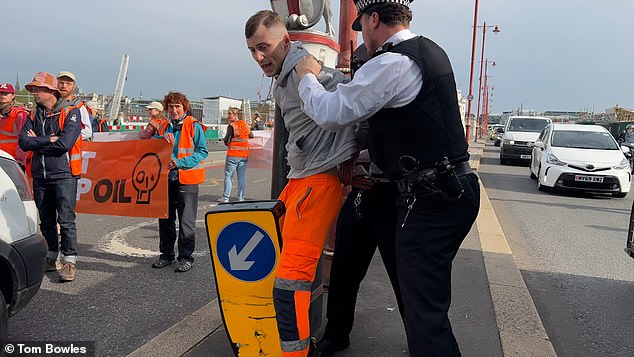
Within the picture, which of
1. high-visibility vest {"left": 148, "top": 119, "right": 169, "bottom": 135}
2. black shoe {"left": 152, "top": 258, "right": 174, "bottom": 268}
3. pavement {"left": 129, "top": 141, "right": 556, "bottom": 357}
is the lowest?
black shoe {"left": 152, "top": 258, "right": 174, "bottom": 268}

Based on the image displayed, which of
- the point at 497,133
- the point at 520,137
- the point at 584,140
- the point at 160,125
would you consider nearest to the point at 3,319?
the point at 160,125

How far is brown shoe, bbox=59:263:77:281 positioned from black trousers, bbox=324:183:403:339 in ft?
8.82

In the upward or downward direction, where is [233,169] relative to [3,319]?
upward

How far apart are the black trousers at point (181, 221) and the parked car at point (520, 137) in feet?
53.2

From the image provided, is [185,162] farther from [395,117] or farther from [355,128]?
[395,117]

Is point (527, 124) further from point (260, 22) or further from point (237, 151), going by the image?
point (260, 22)

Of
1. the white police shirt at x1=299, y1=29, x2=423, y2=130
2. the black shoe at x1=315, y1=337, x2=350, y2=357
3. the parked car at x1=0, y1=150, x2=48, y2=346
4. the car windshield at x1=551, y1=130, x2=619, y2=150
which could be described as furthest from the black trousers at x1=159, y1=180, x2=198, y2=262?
the car windshield at x1=551, y1=130, x2=619, y2=150

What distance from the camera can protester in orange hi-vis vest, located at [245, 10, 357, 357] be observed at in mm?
2453

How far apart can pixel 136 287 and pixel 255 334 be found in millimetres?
2202

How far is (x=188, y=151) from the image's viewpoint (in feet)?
17.0

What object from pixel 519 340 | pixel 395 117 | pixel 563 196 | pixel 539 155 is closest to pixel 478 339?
pixel 519 340

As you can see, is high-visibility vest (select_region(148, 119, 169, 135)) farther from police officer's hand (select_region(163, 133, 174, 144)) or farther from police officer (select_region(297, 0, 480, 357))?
police officer (select_region(297, 0, 480, 357))

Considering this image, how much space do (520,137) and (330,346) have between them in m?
18.0

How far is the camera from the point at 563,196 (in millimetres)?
11633
